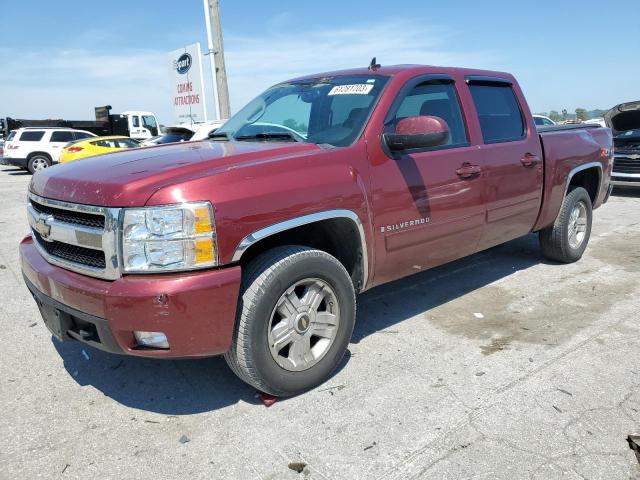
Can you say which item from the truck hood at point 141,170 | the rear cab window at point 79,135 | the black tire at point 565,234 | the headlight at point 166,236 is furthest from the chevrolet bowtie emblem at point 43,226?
the rear cab window at point 79,135

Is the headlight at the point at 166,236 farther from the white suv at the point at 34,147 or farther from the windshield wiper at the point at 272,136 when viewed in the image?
the white suv at the point at 34,147

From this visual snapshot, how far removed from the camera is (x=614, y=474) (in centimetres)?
226

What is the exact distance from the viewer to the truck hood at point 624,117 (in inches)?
383

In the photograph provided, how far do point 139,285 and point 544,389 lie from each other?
2.29 meters

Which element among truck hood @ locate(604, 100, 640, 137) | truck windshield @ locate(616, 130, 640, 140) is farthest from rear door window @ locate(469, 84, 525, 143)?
truck windshield @ locate(616, 130, 640, 140)

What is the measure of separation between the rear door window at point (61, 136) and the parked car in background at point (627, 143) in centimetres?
1860

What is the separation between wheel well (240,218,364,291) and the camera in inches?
121

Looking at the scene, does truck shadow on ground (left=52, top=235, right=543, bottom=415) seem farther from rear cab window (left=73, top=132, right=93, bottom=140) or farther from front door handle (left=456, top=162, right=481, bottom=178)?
rear cab window (left=73, top=132, right=93, bottom=140)

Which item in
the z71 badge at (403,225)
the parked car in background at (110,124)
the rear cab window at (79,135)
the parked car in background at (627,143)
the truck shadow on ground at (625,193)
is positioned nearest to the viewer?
the z71 badge at (403,225)

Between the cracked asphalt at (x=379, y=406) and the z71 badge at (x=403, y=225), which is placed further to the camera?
the z71 badge at (x=403, y=225)

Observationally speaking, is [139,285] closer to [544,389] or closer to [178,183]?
[178,183]

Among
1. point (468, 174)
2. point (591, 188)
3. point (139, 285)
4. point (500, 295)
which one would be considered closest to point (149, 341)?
point (139, 285)

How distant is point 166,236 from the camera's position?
2391 mm

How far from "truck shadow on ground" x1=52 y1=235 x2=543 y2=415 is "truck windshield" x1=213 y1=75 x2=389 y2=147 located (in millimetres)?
1466
